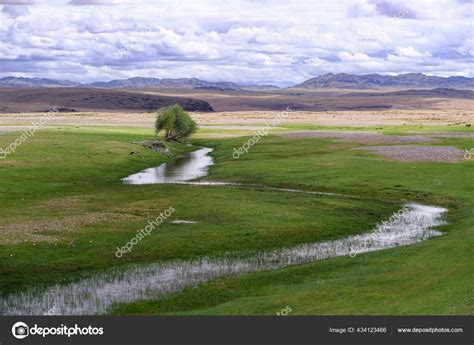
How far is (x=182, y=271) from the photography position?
3866cm

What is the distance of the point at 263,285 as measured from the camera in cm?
3544

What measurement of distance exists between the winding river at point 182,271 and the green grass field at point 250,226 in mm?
1147

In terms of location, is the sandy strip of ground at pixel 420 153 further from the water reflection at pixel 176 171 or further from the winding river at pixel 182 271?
the winding river at pixel 182 271

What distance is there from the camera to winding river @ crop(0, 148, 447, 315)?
3244cm

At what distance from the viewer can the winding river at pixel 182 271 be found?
106 feet

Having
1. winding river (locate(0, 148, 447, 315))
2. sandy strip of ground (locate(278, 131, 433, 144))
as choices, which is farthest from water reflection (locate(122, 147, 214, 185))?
winding river (locate(0, 148, 447, 315))

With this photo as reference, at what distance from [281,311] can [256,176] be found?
2026 inches

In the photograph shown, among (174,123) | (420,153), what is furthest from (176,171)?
(174,123)

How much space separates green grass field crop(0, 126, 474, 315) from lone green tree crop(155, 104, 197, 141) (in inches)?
1380

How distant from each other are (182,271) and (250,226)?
467 inches

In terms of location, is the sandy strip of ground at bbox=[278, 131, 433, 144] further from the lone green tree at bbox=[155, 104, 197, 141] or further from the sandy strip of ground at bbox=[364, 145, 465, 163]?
the lone green tree at bbox=[155, 104, 197, 141]

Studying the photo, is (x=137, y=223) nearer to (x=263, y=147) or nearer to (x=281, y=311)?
(x=281, y=311)

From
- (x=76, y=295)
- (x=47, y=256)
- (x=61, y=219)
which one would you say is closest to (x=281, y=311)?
(x=76, y=295)
